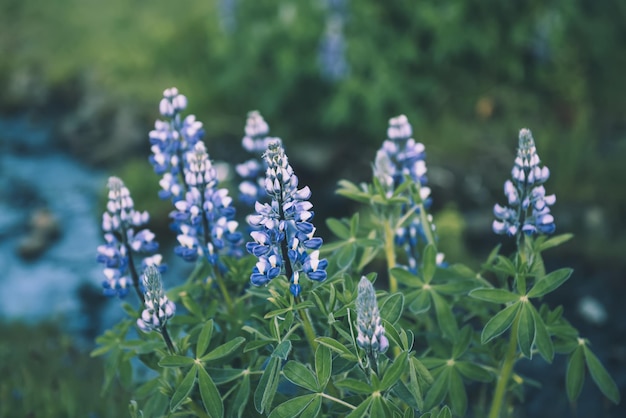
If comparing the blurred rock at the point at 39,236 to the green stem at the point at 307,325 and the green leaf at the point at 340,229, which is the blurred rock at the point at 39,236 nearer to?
the green leaf at the point at 340,229

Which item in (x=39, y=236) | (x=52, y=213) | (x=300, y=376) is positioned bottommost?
(x=300, y=376)

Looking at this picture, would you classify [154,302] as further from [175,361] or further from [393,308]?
[393,308]

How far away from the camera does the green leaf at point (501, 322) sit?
2441mm

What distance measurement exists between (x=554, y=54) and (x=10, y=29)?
723 cm

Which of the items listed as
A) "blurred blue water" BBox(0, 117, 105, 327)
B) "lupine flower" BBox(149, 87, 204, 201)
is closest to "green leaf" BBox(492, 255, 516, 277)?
"lupine flower" BBox(149, 87, 204, 201)

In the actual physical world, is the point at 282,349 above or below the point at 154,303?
below

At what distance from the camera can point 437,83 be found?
7031mm

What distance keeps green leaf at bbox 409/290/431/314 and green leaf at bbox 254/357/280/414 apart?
58 cm

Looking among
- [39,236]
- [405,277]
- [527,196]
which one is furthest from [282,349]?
[39,236]

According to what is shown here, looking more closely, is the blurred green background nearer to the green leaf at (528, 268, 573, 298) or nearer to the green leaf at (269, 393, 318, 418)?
the green leaf at (528, 268, 573, 298)

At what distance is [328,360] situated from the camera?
7.30 ft

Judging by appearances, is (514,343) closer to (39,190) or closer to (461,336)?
(461,336)

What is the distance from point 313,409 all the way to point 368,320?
0.39 metres

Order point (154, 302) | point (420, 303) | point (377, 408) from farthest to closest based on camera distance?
point (420, 303) → point (154, 302) → point (377, 408)
